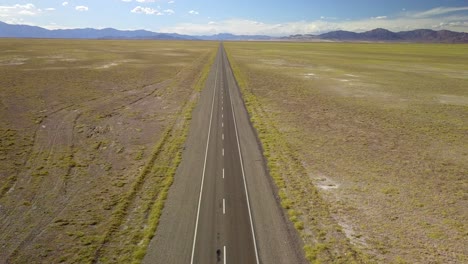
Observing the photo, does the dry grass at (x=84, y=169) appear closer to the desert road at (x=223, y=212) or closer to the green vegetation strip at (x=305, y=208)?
the desert road at (x=223, y=212)

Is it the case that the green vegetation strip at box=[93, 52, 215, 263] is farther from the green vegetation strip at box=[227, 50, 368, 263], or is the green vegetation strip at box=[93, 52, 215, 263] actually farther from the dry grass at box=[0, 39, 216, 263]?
the green vegetation strip at box=[227, 50, 368, 263]

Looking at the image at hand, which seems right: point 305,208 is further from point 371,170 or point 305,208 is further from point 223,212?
point 371,170

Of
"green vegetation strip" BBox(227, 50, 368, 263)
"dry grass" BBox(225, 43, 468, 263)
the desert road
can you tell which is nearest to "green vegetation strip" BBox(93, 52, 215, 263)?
the desert road

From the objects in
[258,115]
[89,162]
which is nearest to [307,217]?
[89,162]

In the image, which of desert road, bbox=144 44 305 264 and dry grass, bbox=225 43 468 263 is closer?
desert road, bbox=144 44 305 264

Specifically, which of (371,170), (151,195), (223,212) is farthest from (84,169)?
(371,170)

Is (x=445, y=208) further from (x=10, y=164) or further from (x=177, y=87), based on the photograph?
(x=177, y=87)
